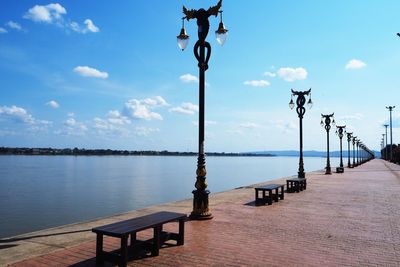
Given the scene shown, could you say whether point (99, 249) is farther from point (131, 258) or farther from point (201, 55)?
point (201, 55)

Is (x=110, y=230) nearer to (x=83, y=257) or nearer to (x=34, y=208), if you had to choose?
(x=83, y=257)

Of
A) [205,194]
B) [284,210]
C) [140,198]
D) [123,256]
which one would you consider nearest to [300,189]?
[284,210]

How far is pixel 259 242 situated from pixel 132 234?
2.66 meters

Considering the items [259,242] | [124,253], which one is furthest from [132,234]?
[259,242]

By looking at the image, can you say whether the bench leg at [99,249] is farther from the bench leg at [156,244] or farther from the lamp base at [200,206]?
the lamp base at [200,206]

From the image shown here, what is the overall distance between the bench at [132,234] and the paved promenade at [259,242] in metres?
0.22

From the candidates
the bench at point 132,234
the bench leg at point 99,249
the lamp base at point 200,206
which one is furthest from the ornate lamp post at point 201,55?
the bench leg at point 99,249

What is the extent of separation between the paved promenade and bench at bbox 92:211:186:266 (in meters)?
0.22

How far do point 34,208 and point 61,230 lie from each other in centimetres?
1471

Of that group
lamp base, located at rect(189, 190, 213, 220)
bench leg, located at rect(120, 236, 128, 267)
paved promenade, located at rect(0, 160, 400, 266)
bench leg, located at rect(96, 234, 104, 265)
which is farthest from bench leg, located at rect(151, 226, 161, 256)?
lamp base, located at rect(189, 190, 213, 220)

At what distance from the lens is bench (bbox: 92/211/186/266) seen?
586 cm

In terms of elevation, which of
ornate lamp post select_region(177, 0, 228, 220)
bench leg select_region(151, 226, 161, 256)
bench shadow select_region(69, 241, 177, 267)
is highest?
ornate lamp post select_region(177, 0, 228, 220)

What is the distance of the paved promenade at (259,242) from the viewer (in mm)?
6436

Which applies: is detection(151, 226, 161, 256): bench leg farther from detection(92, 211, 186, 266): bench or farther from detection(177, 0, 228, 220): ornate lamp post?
detection(177, 0, 228, 220): ornate lamp post
